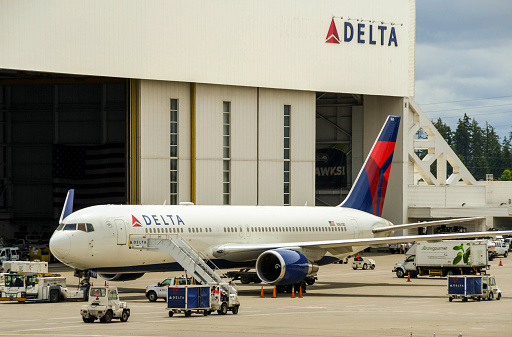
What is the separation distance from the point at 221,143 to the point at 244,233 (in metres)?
24.2

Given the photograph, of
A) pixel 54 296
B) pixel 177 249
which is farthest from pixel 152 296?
pixel 54 296

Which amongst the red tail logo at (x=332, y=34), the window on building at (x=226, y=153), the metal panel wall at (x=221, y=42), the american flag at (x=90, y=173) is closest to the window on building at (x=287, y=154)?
the metal panel wall at (x=221, y=42)

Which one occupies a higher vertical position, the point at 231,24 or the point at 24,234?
the point at 231,24

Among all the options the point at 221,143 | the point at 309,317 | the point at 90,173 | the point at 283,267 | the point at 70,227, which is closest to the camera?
the point at 309,317

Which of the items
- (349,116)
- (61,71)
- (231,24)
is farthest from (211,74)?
(349,116)

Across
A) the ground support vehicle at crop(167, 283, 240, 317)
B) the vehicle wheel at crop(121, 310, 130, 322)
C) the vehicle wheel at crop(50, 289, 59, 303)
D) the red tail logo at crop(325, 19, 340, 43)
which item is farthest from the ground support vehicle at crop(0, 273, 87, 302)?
the red tail logo at crop(325, 19, 340, 43)

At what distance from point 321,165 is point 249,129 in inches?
1098

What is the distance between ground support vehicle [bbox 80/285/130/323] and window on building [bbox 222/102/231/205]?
40.8m

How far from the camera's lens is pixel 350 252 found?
175ft

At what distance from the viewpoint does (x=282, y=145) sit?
258 ft

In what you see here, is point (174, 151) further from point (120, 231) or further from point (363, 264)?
point (120, 231)

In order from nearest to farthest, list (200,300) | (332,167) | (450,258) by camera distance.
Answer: (200,300) < (450,258) < (332,167)

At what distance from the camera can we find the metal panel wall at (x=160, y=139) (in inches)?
2785

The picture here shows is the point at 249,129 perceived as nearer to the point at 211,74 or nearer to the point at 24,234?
the point at 211,74
